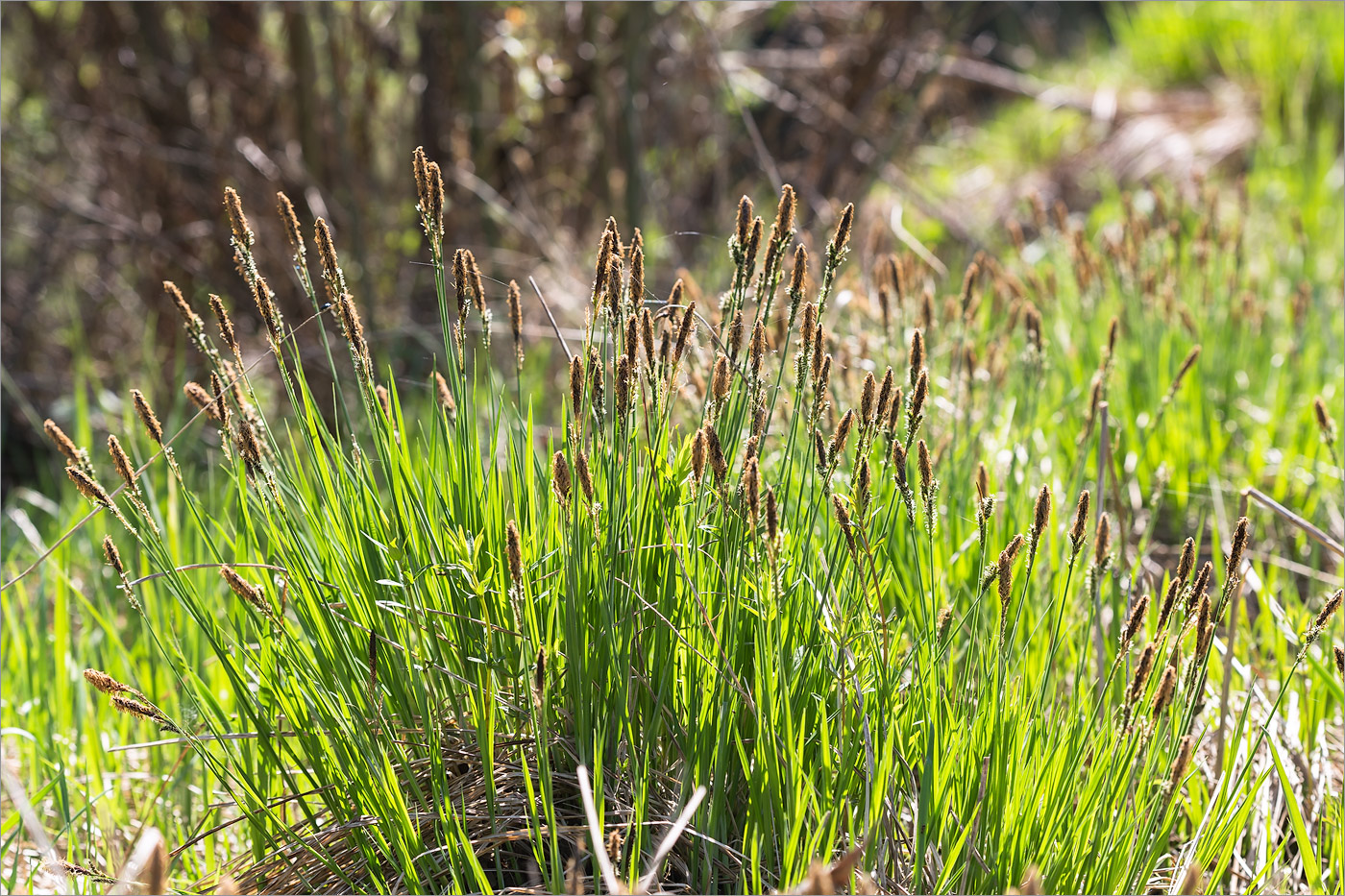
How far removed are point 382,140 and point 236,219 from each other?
361 cm

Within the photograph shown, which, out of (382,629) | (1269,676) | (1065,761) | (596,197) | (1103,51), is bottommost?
(1269,676)

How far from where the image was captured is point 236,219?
4.44 ft

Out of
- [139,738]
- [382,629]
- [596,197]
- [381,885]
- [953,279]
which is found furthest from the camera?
[596,197]

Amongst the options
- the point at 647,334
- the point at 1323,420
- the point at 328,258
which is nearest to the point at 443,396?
the point at 328,258

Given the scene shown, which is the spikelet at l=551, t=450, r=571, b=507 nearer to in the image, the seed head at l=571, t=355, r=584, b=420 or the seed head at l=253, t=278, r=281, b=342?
the seed head at l=571, t=355, r=584, b=420

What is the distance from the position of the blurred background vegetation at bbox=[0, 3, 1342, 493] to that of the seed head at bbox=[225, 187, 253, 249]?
8.12 feet

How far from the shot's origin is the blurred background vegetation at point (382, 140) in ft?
14.1

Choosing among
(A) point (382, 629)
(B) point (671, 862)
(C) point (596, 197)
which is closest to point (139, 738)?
(A) point (382, 629)

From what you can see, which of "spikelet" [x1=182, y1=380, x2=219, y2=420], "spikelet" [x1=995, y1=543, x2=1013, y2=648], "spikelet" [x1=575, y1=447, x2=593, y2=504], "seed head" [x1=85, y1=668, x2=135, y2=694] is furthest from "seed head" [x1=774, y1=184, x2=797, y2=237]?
"seed head" [x1=85, y1=668, x2=135, y2=694]

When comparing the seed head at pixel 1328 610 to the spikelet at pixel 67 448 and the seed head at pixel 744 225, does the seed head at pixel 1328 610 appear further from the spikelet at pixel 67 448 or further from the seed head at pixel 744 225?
the spikelet at pixel 67 448

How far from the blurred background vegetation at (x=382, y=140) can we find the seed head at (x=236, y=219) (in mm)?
2475

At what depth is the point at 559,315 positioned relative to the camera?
421cm

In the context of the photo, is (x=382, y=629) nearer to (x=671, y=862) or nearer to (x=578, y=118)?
(x=671, y=862)

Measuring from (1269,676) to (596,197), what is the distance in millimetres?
3577
